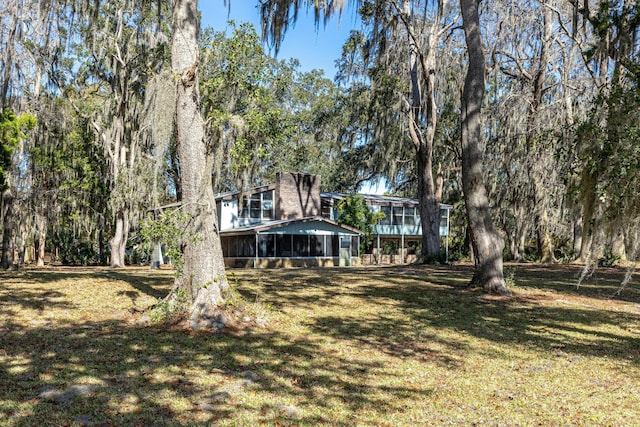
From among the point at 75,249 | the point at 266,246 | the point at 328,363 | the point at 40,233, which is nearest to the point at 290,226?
the point at 266,246

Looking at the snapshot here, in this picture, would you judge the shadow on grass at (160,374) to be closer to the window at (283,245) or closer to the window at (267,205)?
the window at (283,245)

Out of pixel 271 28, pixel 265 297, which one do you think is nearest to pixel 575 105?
pixel 271 28

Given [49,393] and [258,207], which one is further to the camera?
[258,207]

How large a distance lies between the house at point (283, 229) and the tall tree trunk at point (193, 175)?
747 inches

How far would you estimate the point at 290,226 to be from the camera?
94.8 feet

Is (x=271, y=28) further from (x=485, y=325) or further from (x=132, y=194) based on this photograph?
(x=132, y=194)

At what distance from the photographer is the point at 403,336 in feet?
25.3

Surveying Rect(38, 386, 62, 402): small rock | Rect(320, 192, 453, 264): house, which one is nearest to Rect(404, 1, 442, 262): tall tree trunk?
Rect(320, 192, 453, 264): house

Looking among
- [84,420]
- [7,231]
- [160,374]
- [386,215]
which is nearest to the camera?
[84,420]

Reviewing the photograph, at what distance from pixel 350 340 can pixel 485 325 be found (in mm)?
2566

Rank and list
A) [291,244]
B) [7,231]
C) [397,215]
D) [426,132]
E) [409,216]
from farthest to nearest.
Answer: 1. [409,216]
2. [397,215]
3. [291,244]
4. [426,132]
5. [7,231]

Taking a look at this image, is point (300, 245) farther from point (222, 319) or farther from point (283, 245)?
point (222, 319)

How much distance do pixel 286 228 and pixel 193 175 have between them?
20444 millimetres

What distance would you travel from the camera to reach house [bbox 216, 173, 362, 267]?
93.8 feet
